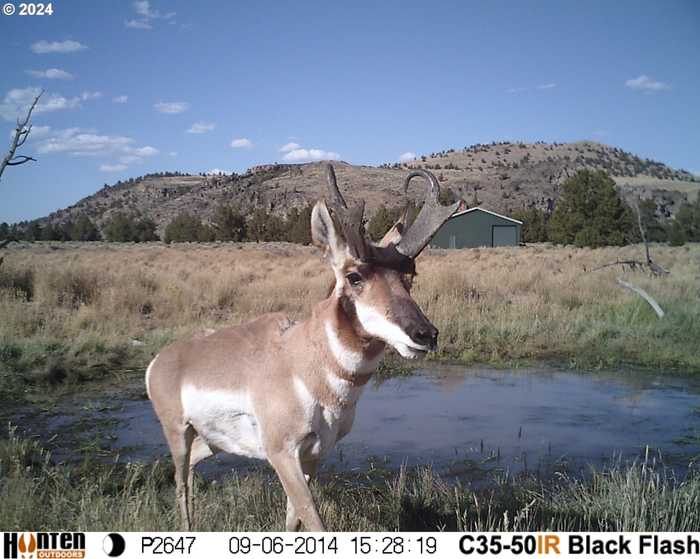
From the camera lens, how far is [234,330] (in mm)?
3797

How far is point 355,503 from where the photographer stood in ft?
16.5

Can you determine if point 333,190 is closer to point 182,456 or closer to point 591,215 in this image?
point 182,456

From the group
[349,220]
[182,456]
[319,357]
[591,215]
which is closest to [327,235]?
[349,220]

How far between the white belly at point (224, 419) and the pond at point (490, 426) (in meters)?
2.93

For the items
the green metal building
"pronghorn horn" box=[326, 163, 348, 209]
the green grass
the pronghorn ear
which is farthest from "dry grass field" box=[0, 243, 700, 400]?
the green metal building

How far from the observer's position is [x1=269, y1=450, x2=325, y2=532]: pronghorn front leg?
3010 millimetres

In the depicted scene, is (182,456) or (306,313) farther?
(306,313)

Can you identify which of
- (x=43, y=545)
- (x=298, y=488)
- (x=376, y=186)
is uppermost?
(x=376, y=186)

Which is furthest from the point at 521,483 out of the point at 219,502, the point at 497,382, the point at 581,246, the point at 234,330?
the point at 581,246

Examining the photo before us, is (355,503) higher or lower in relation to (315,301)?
lower

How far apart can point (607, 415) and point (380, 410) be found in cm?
310

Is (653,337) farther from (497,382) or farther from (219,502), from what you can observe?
(219,502)

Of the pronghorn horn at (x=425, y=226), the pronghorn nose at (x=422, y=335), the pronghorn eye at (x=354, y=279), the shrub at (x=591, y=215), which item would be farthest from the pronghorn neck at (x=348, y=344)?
the shrub at (x=591, y=215)

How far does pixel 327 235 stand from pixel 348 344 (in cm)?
59
